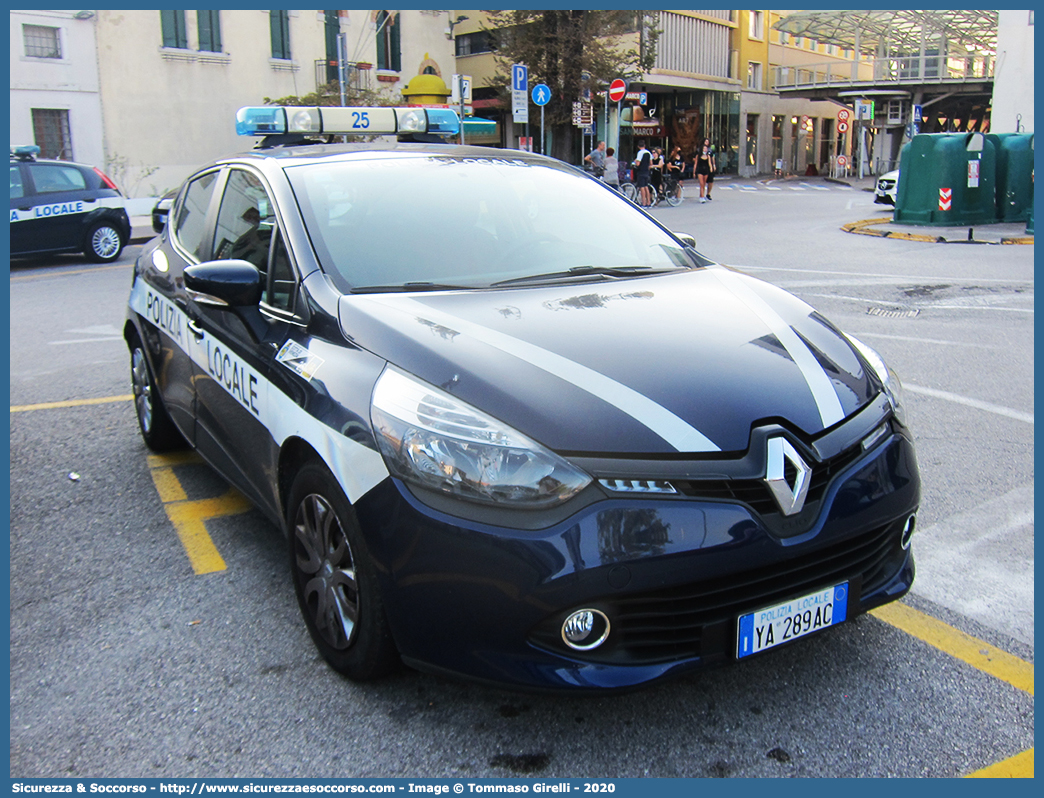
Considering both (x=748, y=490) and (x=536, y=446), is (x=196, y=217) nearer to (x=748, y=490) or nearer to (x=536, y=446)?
(x=536, y=446)

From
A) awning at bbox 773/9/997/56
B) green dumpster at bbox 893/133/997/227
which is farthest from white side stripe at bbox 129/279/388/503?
awning at bbox 773/9/997/56

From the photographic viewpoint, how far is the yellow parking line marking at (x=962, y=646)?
2.84 m

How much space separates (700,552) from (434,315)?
42.7 inches

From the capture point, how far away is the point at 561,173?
4258mm

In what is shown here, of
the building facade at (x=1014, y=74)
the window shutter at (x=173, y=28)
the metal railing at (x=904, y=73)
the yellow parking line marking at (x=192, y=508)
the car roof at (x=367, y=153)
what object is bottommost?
the yellow parking line marking at (x=192, y=508)

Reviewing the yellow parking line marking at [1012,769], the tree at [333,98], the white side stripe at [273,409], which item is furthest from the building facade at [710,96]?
the yellow parking line marking at [1012,769]

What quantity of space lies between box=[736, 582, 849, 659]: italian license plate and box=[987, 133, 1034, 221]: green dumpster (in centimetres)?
1834

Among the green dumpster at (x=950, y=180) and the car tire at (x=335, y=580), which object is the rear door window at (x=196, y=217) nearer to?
the car tire at (x=335, y=580)

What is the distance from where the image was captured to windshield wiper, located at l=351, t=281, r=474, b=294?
10.2ft

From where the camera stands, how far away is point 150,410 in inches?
195

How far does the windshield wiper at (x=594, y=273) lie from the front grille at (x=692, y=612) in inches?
53.6

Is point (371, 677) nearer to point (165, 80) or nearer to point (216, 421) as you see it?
point (216, 421)

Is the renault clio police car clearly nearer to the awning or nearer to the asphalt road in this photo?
the asphalt road

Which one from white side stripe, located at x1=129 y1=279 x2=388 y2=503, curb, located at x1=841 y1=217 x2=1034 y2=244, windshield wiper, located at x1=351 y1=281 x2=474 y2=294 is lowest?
white side stripe, located at x1=129 y1=279 x2=388 y2=503
